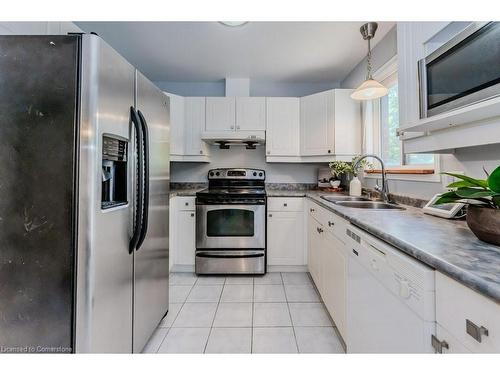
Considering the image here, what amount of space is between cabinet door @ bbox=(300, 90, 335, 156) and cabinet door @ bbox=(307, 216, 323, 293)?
91 centimetres

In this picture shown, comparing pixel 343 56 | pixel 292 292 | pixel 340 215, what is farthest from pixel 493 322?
pixel 343 56

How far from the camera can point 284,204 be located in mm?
2711

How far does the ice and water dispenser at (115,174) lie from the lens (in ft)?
3.65

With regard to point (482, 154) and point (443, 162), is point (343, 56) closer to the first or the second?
point (443, 162)

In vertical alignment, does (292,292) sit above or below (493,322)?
below

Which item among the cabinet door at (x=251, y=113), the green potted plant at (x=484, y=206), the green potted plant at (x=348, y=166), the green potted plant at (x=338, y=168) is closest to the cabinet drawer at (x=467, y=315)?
the green potted plant at (x=484, y=206)

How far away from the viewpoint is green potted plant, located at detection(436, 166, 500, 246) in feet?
2.51

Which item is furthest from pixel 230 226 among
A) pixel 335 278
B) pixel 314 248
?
pixel 335 278

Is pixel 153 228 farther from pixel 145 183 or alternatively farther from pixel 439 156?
pixel 439 156

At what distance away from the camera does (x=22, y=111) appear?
0.95 m

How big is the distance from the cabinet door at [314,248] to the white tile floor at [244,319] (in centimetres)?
17

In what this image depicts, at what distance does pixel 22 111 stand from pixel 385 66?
2.64 meters

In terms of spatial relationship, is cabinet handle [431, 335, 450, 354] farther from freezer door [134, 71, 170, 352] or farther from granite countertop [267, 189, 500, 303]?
freezer door [134, 71, 170, 352]
